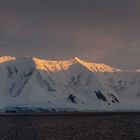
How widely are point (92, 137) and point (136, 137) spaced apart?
1074cm

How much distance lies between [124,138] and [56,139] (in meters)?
16.1

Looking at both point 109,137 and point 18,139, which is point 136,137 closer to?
point 109,137

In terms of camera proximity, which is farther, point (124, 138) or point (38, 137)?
point (38, 137)

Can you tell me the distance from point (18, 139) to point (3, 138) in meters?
5.77

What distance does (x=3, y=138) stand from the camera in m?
106

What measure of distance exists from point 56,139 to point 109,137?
13.0m

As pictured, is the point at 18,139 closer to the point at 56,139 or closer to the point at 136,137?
the point at 56,139

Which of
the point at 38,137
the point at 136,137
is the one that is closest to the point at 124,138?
the point at 136,137

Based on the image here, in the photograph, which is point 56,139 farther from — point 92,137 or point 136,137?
point 136,137

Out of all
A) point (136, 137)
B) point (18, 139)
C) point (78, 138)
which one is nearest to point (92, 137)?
point (78, 138)

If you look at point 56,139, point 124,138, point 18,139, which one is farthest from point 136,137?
point 18,139

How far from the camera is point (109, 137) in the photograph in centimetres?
10250

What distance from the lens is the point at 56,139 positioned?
329 ft

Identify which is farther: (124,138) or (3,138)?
(3,138)
